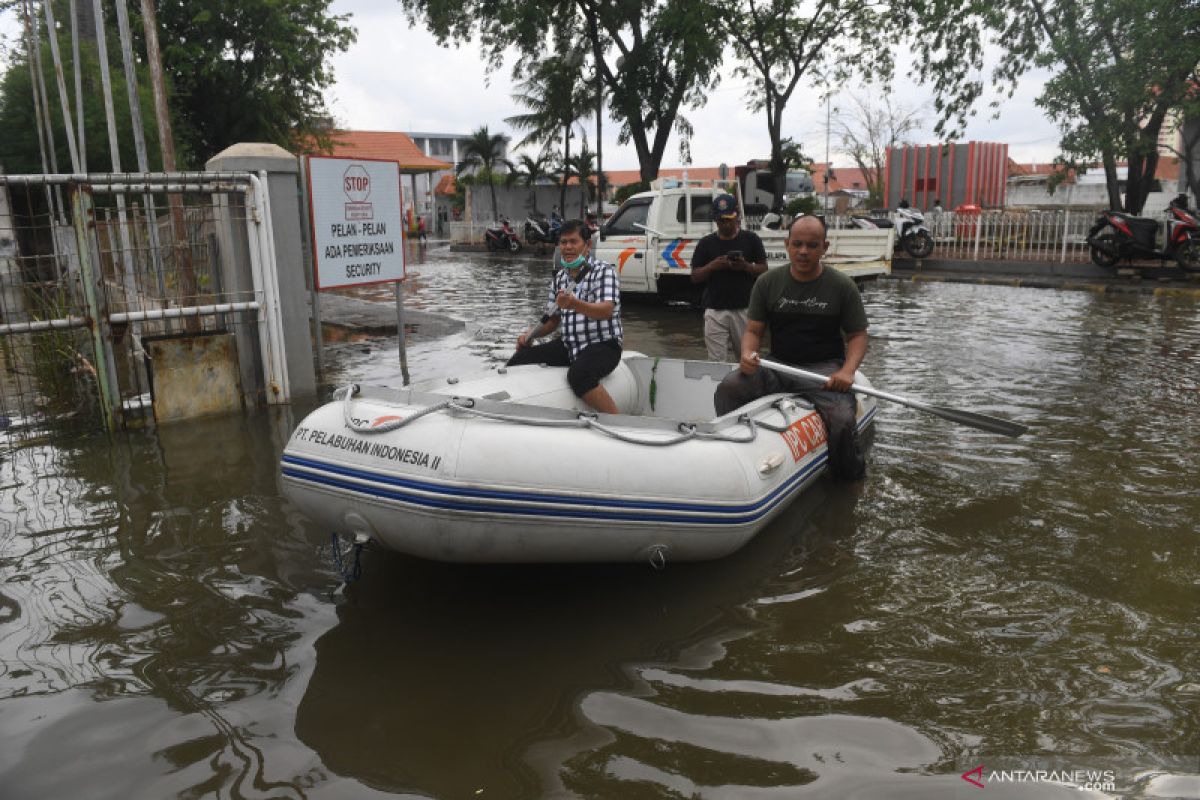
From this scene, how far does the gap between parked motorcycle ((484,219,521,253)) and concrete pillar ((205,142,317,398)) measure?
77.7 feet

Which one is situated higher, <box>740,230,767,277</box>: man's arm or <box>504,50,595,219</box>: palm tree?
<box>504,50,595,219</box>: palm tree

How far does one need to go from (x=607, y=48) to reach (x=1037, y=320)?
15957 millimetres

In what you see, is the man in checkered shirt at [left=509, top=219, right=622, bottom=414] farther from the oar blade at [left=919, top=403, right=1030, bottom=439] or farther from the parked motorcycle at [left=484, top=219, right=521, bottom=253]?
the parked motorcycle at [left=484, top=219, right=521, bottom=253]

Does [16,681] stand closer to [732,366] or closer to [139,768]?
[139,768]

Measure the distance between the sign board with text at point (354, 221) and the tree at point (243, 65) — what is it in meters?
15.5

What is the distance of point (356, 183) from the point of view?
777cm

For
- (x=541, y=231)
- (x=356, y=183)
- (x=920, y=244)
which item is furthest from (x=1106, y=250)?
(x=541, y=231)

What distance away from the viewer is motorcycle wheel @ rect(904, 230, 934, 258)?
801 inches

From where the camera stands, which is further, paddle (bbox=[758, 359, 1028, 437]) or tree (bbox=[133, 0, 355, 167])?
tree (bbox=[133, 0, 355, 167])

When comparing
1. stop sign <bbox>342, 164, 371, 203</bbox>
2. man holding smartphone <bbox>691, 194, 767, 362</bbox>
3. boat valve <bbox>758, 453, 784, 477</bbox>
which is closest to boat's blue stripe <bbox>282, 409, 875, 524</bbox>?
boat valve <bbox>758, 453, 784, 477</bbox>

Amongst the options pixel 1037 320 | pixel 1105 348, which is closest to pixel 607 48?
pixel 1037 320

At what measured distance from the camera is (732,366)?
5816mm

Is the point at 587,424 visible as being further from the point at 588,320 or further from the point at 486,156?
the point at 486,156

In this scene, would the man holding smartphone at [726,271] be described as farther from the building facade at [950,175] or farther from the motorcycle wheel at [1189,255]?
the building facade at [950,175]
